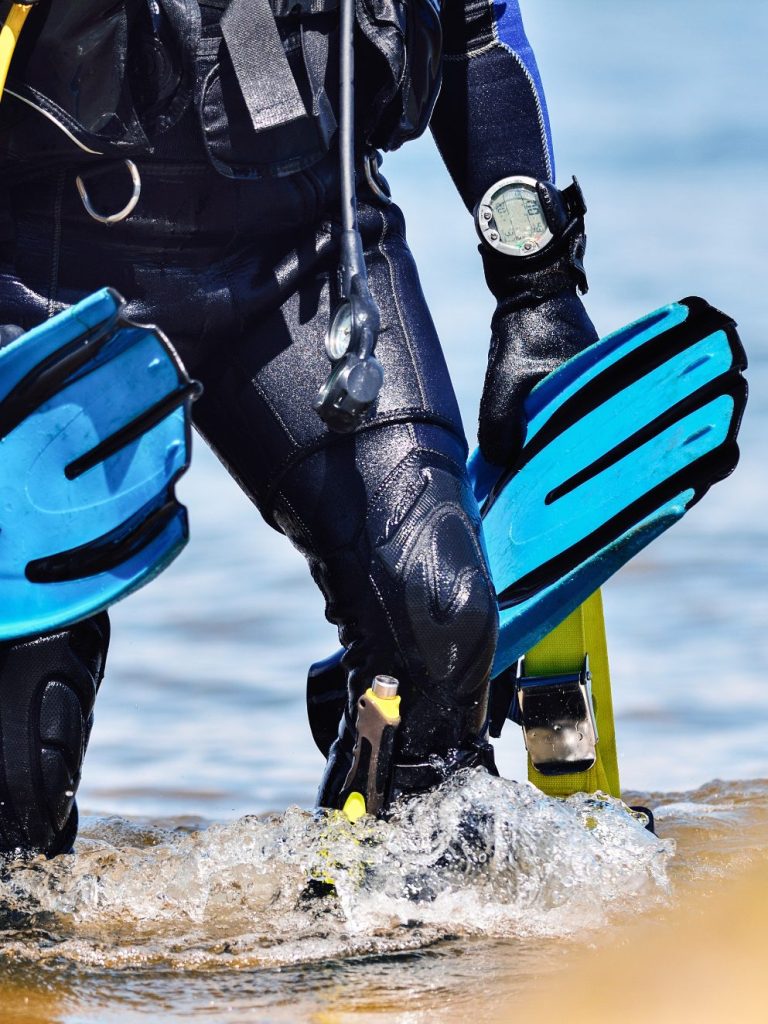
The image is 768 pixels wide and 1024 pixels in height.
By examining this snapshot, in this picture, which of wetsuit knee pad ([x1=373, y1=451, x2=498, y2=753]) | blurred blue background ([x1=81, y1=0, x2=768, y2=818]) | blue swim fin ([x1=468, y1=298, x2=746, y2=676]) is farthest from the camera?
blurred blue background ([x1=81, y1=0, x2=768, y2=818])

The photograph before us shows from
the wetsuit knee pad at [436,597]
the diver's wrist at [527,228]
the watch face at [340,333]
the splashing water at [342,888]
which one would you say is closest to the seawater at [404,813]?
the splashing water at [342,888]

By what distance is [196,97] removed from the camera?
7.55 ft

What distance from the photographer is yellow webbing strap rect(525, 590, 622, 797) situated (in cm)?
307

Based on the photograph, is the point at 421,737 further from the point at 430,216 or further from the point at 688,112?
the point at 688,112

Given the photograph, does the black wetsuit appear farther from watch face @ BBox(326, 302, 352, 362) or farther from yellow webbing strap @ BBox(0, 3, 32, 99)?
yellow webbing strap @ BBox(0, 3, 32, 99)

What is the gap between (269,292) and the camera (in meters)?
2.42

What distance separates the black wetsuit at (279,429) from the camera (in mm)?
2336

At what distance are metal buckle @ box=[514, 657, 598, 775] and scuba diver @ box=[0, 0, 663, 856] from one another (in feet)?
1.67

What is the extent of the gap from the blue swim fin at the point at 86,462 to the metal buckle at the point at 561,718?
1029mm

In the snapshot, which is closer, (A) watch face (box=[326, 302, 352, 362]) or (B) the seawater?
(B) the seawater

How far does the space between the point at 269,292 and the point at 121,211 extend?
234mm

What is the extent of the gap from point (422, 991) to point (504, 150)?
4.42ft

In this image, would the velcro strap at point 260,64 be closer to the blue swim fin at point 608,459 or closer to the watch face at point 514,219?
the watch face at point 514,219

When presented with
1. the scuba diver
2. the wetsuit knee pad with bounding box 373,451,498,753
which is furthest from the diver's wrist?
the wetsuit knee pad with bounding box 373,451,498,753
